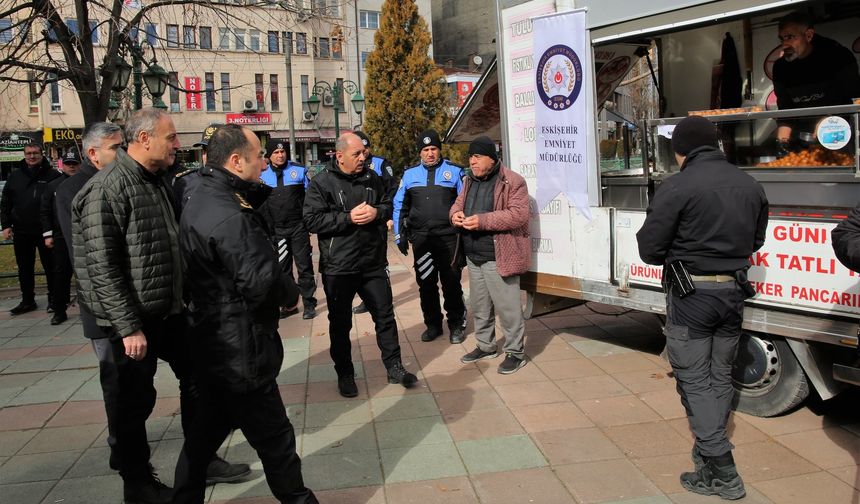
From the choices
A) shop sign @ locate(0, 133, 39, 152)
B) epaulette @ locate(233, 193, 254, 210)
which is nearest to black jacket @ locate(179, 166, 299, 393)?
epaulette @ locate(233, 193, 254, 210)

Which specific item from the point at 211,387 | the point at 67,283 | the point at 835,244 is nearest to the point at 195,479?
the point at 211,387

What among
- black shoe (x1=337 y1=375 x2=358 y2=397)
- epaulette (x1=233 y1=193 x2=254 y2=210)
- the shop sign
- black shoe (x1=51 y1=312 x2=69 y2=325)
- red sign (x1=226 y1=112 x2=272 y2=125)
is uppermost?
red sign (x1=226 y1=112 x2=272 y2=125)

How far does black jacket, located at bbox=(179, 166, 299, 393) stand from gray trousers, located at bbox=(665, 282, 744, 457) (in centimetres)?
197

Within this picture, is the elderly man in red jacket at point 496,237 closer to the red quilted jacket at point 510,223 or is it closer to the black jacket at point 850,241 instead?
the red quilted jacket at point 510,223

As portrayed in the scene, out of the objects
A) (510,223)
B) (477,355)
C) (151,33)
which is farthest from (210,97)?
(510,223)

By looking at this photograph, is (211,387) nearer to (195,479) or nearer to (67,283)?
(195,479)

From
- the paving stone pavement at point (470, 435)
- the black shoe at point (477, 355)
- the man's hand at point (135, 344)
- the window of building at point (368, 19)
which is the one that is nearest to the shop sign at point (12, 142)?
the window of building at point (368, 19)

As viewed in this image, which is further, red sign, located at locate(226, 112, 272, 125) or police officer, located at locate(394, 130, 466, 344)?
red sign, located at locate(226, 112, 272, 125)

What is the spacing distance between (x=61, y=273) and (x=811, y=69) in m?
7.58

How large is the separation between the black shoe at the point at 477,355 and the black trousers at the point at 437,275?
72 cm

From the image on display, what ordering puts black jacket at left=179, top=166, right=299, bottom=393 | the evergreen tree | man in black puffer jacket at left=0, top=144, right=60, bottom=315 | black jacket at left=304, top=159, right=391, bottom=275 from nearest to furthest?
black jacket at left=179, top=166, right=299, bottom=393, black jacket at left=304, top=159, right=391, bottom=275, man in black puffer jacket at left=0, top=144, right=60, bottom=315, the evergreen tree

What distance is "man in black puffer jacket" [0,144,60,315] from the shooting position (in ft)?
27.8

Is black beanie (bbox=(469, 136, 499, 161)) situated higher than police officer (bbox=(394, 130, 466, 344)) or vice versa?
black beanie (bbox=(469, 136, 499, 161))

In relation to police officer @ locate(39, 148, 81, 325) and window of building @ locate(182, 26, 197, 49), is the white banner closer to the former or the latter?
police officer @ locate(39, 148, 81, 325)
